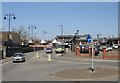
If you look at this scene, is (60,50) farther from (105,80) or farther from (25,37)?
(25,37)

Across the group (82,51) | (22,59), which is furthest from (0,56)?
(82,51)

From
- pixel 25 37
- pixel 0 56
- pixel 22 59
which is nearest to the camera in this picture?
pixel 22 59

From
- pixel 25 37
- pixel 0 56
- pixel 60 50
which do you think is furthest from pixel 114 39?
pixel 0 56

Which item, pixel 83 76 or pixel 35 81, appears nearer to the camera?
pixel 35 81

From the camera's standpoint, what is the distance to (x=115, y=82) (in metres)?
21.6

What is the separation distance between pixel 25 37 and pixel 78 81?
141 m

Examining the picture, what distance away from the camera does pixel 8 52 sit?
63.7 m

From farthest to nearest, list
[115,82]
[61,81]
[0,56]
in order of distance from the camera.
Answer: [0,56]
[61,81]
[115,82]

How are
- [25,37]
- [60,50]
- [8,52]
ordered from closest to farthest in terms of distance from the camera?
[8,52]
[60,50]
[25,37]

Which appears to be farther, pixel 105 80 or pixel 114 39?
pixel 114 39

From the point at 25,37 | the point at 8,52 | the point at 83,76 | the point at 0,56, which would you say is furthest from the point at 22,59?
the point at 25,37

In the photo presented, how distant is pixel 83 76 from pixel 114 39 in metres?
150

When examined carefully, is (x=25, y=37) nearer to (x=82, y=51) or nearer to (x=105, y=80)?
(x=82, y=51)

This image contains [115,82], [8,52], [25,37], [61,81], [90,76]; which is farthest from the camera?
[25,37]
